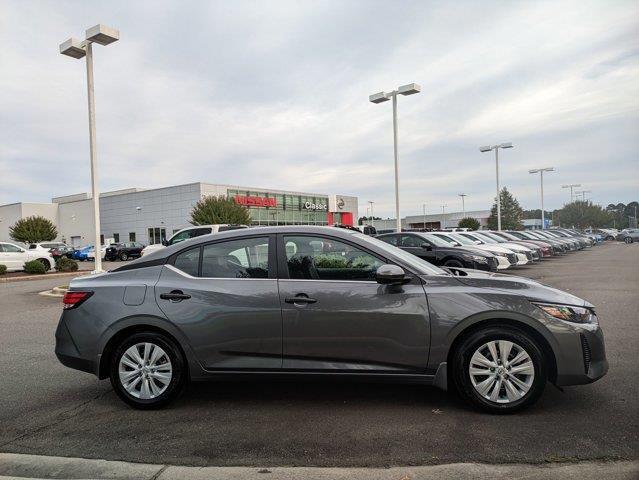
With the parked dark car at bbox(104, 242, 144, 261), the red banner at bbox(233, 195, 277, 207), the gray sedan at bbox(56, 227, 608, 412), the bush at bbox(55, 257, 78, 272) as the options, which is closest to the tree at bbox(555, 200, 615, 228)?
the red banner at bbox(233, 195, 277, 207)

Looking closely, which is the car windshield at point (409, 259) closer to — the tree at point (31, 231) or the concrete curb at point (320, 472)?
the concrete curb at point (320, 472)

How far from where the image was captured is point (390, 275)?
4125mm

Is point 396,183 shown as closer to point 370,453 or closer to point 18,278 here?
point 18,278

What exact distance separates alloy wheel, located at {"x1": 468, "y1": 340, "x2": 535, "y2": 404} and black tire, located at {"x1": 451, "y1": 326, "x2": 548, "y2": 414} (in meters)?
0.03

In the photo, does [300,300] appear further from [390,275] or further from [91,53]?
[91,53]

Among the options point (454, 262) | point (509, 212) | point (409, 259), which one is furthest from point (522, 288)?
point (509, 212)

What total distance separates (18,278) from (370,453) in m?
19.5

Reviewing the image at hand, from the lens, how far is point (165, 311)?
4430 mm

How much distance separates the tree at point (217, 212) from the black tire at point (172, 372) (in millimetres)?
44830

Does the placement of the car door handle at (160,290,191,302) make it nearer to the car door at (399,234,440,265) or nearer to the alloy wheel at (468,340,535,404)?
the alloy wheel at (468,340,535,404)

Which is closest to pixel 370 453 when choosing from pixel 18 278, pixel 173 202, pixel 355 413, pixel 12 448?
pixel 355 413

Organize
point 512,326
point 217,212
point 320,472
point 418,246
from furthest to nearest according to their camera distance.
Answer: point 217,212 → point 418,246 → point 512,326 → point 320,472

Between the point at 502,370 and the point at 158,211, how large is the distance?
199 feet

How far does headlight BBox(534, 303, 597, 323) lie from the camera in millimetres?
4098
